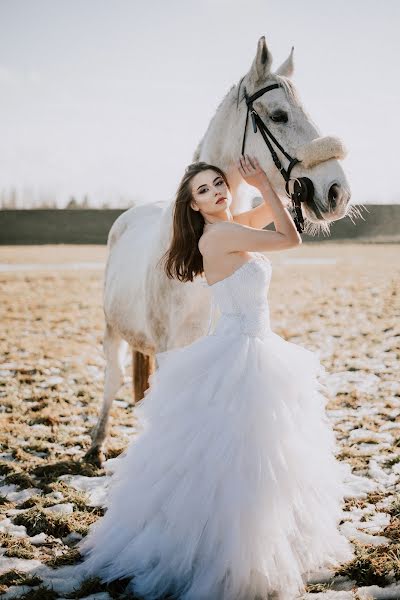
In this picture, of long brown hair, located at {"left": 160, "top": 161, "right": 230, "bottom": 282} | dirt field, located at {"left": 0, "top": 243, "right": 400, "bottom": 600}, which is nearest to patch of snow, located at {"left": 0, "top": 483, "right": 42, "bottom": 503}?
dirt field, located at {"left": 0, "top": 243, "right": 400, "bottom": 600}

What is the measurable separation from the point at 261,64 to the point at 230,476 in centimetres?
229

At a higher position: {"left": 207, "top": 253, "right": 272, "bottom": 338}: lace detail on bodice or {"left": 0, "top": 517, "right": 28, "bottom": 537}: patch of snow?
{"left": 207, "top": 253, "right": 272, "bottom": 338}: lace detail on bodice

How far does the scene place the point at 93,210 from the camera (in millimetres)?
44469

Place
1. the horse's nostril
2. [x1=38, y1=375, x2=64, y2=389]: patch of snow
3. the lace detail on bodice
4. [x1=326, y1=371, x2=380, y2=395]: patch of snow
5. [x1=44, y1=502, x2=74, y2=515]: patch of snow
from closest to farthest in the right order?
the lace detail on bodice
the horse's nostril
[x1=44, y1=502, x2=74, y2=515]: patch of snow
[x1=326, y1=371, x2=380, y2=395]: patch of snow
[x1=38, y1=375, x2=64, y2=389]: patch of snow

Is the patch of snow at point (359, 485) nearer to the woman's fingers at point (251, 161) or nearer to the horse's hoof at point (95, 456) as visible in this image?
the horse's hoof at point (95, 456)

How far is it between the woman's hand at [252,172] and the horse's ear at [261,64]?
49 cm

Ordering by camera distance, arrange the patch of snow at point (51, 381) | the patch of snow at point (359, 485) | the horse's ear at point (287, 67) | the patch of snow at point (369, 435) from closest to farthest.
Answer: the horse's ear at point (287, 67) < the patch of snow at point (359, 485) < the patch of snow at point (369, 435) < the patch of snow at point (51, 381)

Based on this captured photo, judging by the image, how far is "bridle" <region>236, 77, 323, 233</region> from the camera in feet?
9.84

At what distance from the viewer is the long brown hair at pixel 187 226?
2.94m

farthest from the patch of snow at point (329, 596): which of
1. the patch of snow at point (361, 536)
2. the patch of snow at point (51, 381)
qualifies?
the patch of snow at point (51, 381)

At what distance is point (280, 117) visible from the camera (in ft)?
10.5

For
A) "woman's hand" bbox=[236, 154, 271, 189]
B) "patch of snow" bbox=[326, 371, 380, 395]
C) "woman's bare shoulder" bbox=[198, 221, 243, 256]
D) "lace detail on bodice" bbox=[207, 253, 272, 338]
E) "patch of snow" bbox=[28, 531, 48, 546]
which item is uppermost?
"woman's hand" bbox=[236, 154, 271, 189]

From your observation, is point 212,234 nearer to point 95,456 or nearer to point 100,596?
point 100,596

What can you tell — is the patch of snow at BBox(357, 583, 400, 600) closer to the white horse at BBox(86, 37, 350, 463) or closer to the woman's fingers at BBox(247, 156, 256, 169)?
the white horse at BBox(86, 37, 350, 463)
